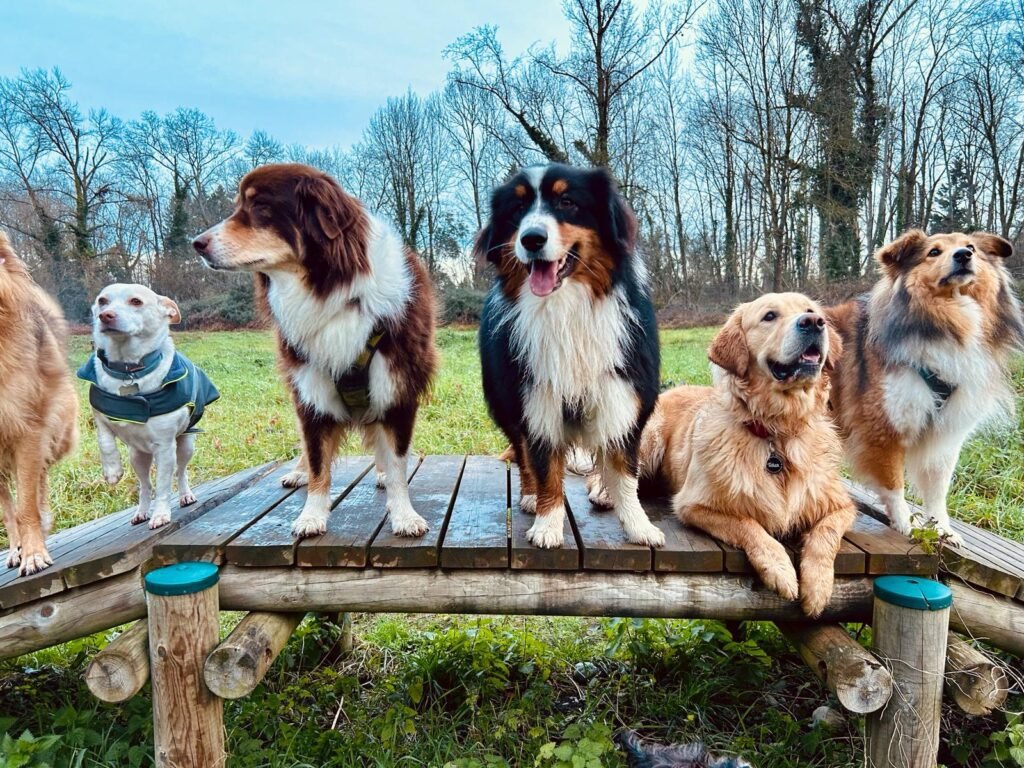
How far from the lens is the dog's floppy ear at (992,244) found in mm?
2854

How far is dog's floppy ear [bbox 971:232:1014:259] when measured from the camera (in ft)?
9.36

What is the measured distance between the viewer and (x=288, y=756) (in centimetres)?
232

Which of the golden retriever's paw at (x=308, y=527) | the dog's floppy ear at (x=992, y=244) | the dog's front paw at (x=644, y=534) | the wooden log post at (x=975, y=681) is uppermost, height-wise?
the dog's floppy ear at (x=992, y=244)

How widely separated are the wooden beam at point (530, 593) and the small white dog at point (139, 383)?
2.36 ft

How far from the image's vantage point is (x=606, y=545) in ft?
7.18

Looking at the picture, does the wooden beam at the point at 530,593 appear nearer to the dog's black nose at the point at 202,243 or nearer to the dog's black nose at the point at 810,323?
the dog's black nose at the point at 810,323

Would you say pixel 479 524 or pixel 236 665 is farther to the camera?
pixel 479 524

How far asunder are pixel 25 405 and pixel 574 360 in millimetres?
2198

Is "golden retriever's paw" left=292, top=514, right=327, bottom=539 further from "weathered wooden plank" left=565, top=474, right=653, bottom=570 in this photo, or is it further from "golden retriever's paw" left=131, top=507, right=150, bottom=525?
"weathered wooden plank" left=565, top=474, right=653, bottom=570

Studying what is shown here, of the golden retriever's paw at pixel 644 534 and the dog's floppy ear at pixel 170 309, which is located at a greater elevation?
the dog's floppy ear at pixel 170 309

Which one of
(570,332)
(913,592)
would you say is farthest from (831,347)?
(570,332)

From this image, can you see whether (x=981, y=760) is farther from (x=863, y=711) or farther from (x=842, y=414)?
(x=842, y=414)

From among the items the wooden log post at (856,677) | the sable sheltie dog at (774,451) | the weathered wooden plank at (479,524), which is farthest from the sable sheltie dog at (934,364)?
the weathered wooden plank at (479,524)

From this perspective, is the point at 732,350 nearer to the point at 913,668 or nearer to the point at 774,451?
the point at 774,451
